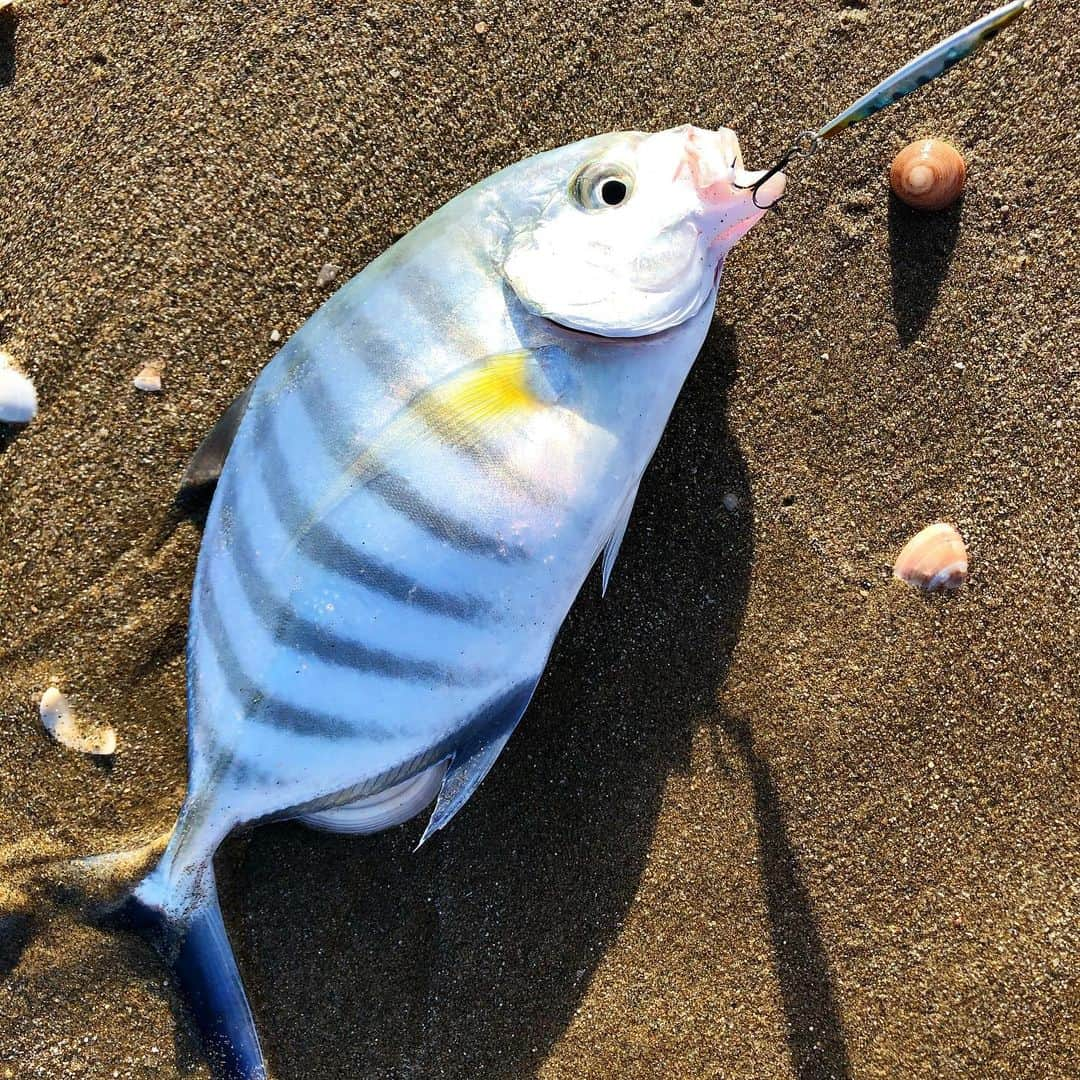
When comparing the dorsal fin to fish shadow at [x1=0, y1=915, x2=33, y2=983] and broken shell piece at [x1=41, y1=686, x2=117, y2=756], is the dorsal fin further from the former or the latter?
fish shadow at [x1=0, y1=915, x2=33, y2=983]

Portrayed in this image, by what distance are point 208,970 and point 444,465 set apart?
1185 mm

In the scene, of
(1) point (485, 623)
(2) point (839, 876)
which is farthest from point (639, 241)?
(2) point (839, 876)

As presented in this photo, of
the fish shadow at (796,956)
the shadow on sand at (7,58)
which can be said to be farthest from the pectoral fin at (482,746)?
the shadow on sand at (7,58)

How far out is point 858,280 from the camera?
6.04 feet

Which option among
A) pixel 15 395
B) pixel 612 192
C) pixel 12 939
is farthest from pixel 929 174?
pixel 12 939

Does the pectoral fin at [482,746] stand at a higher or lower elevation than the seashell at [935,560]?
higher

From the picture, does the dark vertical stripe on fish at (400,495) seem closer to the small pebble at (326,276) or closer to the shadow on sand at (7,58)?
the small pebble at (326,276)

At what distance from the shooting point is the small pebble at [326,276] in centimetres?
183

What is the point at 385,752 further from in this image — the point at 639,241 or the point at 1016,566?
the point at 1016,566

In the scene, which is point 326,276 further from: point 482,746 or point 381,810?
point 381,810

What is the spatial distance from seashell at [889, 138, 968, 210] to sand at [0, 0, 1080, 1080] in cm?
6

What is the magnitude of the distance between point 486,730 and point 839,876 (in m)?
0.91

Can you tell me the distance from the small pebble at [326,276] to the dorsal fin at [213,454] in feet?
0.99

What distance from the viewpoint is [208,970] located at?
172cm
